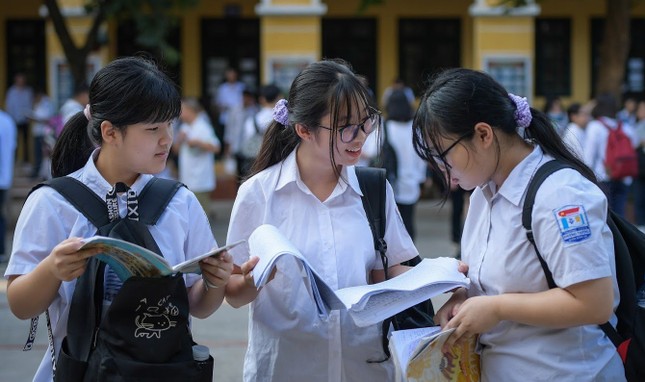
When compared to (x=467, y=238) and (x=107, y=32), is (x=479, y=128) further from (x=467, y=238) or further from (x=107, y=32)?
(x=107, y=32)

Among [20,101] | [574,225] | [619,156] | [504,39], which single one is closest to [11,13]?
[20,101]

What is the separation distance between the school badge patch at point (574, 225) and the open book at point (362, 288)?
1.19ft

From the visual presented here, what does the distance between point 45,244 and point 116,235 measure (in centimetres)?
21

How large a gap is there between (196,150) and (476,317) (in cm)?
873

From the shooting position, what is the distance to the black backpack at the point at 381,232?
316 cm

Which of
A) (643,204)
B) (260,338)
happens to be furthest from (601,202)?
(643,204)

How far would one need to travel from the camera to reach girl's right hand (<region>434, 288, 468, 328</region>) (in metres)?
2.93

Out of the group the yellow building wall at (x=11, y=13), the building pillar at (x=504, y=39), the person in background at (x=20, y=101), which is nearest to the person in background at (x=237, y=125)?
the building pillar at (x=504, y=39)

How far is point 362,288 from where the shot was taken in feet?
9.36

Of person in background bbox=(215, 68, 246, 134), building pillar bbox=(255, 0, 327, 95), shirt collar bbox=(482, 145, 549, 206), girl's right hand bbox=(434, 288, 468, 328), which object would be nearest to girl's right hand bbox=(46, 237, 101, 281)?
girl's right hand bbox=(434, 288, 468, 328)

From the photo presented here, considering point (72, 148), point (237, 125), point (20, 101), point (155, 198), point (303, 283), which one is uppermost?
point (72, 148)

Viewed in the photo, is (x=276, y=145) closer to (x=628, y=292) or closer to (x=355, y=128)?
(x=355, y=128)

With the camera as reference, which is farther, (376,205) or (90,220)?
(376,205)

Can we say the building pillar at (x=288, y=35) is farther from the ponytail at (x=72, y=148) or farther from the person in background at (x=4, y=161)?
the ponytail at (x=72, y=148)
